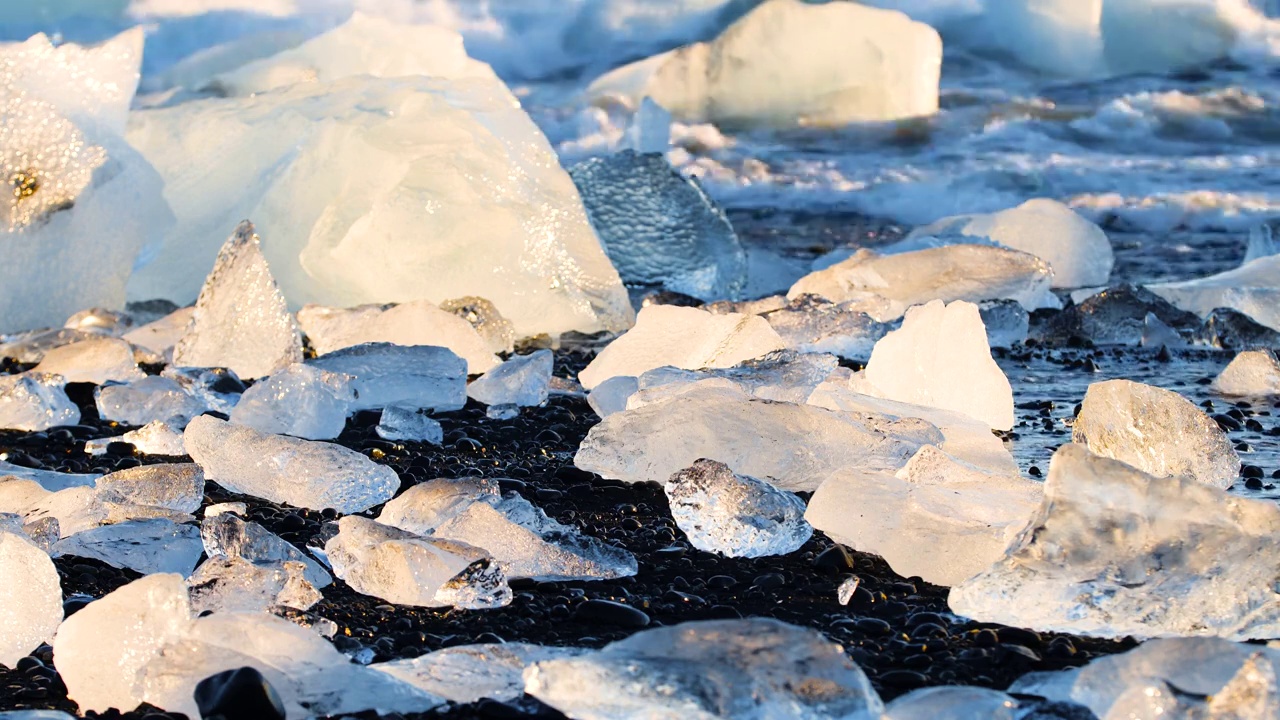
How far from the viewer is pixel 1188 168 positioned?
8719mm

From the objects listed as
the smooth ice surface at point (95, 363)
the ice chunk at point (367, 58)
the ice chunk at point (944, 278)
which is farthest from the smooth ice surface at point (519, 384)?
the ice chunk at point (367, 58)

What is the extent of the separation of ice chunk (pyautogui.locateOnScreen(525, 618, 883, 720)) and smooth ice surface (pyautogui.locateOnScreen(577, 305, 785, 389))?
1495mm

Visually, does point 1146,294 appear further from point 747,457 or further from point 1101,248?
point 747,457

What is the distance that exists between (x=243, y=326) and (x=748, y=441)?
1499 mm

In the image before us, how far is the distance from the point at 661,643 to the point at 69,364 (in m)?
2.26

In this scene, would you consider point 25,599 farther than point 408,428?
No

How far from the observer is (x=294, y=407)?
2.53 m

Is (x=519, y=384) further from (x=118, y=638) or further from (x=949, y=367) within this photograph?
(x=118, y=638)

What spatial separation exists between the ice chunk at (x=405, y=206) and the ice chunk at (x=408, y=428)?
1.21m

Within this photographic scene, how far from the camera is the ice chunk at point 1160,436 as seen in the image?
205 cm

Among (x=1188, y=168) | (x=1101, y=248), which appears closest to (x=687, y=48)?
(x=1188, y=168)

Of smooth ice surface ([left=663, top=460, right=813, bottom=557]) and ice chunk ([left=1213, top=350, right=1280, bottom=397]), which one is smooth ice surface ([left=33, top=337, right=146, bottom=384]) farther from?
ice chunk ([left=1213, top=350, right=1280, bottom=397])

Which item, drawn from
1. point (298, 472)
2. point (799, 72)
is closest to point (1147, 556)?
point (298, 472)

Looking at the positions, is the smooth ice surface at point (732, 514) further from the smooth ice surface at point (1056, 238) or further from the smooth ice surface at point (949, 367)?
the smooth ice surface at point (1056, 238)
